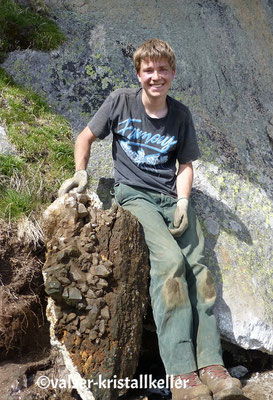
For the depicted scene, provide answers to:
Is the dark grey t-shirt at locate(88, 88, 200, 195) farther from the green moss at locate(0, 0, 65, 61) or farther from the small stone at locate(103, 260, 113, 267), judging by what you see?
the green moss at locate(0, 0, 65, 61)

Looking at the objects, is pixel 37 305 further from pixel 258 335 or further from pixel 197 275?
pixel 258 335

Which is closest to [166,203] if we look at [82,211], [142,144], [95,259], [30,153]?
[142,144]

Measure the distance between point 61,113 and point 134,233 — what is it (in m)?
2.10

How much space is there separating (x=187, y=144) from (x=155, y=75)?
64 cm

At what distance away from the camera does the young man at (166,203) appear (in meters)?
3.28

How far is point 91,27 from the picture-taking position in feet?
19.5

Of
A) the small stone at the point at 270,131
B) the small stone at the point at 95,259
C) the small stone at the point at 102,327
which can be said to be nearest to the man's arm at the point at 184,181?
the small stone at the point at 95,259

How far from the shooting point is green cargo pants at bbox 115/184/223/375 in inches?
129

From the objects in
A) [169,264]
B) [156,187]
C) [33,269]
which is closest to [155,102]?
[156,187]

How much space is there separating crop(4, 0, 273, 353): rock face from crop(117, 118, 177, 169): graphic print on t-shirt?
0.56 m

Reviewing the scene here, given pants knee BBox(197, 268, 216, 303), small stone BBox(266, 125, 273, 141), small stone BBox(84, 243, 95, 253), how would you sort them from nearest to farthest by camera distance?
small stone BBox(84, 243, 95, 253) < pants knee BBox(197, 268, 216, 303) < small stone BBox(266, 125, 273, 141)

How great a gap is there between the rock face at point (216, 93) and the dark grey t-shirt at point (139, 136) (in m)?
0.51

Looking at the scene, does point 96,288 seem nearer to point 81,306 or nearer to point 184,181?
point 81,306

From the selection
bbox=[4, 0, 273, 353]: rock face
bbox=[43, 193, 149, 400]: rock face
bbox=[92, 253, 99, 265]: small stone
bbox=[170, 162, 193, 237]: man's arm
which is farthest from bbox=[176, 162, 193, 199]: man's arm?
bbox=[92, 253, 99, 265]: small stone
